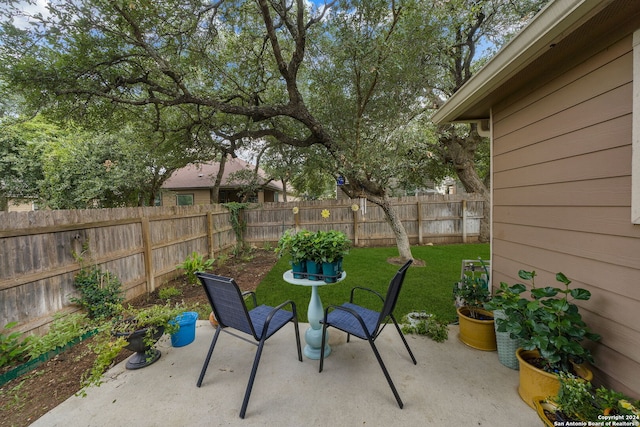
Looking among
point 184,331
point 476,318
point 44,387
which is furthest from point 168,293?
point 476,318

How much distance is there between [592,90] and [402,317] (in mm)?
2546

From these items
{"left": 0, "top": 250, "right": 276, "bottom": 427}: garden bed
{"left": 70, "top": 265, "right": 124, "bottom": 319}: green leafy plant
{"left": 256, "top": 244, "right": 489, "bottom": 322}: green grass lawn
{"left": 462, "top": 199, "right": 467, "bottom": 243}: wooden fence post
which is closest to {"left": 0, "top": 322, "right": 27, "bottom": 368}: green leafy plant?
{"left": 0, "top": 250, "right": 276, "bottom": 427}: garden bed

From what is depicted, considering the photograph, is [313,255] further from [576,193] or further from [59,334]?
[59,334]

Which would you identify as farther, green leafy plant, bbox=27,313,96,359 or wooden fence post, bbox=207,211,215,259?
wooden fence post, bbox=207,211,215,259

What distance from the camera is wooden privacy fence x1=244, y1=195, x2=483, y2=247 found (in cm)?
758

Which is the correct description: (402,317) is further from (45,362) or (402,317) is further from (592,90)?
(45,362)

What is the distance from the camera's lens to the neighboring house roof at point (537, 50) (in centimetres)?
135

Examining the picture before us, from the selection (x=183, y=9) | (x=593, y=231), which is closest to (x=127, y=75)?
(x=183, y=9)

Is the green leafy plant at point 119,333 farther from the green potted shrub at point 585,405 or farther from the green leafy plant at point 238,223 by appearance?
the green leafy plant at point 238,223

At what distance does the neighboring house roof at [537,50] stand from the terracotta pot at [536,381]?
2.03 metres

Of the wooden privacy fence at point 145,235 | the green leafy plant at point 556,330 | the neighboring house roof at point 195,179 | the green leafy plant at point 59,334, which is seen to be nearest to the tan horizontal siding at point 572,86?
the green leafy plant at point 556,330

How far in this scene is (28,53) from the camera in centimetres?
353

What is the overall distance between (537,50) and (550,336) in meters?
1.79

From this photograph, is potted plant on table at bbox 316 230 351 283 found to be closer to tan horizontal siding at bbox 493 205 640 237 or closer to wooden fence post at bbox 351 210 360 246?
tan horizontal siding at bbox 493 205 640 237
